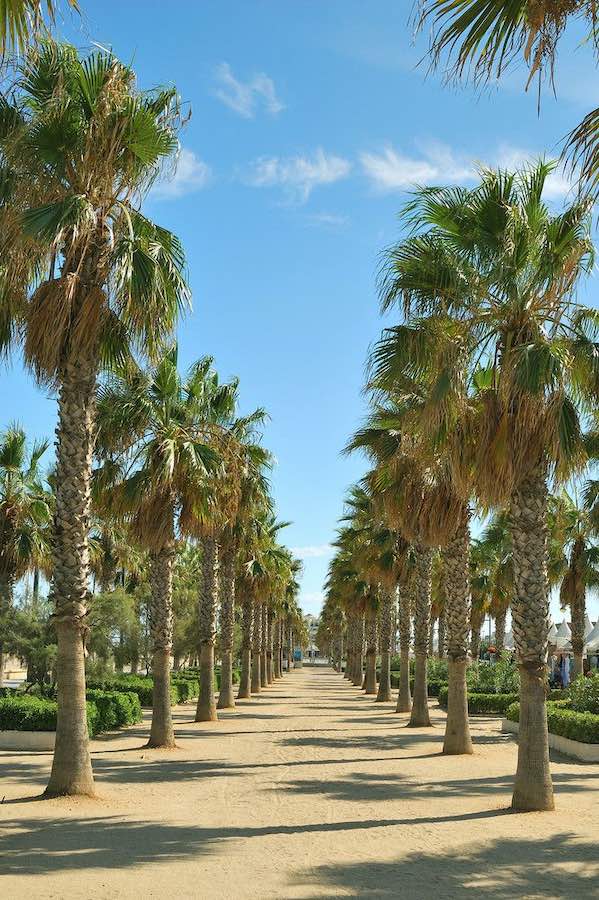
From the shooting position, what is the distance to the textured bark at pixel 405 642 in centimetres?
3173

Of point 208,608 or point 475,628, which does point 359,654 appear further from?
point 208,608

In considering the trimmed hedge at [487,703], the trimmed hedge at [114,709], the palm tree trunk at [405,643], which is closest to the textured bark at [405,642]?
the palm tree trunk at [405,643]

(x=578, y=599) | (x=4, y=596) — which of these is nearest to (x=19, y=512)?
(x=4, y=596)

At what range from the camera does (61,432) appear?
12.5 meters

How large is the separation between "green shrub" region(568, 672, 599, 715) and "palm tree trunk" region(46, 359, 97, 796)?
48.7 ft

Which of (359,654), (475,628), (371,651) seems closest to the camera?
(371,651)

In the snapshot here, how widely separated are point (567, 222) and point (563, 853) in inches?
318

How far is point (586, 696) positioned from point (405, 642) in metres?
9.90

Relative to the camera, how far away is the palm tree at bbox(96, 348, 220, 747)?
688 inches

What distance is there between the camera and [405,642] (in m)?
32.2

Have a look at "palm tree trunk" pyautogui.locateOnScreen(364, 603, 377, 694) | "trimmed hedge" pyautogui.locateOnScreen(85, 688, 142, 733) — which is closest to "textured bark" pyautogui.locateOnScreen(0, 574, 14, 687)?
"trimmed hedge" pyautogui.locateOnScreen(85, 688, 142, 733)

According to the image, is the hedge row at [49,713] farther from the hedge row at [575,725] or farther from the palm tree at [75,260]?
the hedge row at [575,725]

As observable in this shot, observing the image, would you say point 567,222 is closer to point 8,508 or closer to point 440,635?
point 8,508

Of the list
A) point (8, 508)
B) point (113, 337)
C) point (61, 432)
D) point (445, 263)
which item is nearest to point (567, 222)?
point (445, 263)
